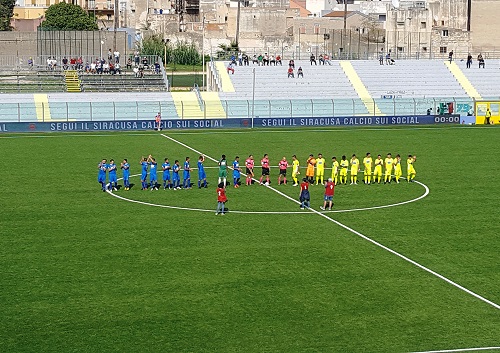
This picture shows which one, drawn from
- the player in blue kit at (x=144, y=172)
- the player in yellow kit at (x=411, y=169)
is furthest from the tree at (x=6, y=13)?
the player in yellow kit at (x=411, y=169)

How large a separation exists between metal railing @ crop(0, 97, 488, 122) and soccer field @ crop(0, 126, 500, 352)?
2263cm

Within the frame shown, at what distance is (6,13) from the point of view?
13025 cm

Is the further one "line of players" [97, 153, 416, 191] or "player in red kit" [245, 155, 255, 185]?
"player in red kit" [245, 155, 255, 185]

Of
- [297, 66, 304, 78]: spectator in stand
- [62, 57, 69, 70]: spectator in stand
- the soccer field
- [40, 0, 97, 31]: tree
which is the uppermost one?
[40, 0, 97, 31]: tree

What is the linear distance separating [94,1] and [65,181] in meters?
93.0

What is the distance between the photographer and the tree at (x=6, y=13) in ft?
390

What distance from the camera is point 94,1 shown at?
5192 inches

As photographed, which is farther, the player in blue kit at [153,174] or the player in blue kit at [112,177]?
the player in blue kit at [153,174]

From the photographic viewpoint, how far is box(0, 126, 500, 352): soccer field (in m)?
21.8

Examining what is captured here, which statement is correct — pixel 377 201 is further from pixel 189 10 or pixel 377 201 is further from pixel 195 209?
pixel 189 10

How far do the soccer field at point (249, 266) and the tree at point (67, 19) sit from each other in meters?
66.7

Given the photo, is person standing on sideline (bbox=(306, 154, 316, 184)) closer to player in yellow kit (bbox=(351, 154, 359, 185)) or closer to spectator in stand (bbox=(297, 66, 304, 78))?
player in yellow kit (bbox=(351, 154, 359, 185))

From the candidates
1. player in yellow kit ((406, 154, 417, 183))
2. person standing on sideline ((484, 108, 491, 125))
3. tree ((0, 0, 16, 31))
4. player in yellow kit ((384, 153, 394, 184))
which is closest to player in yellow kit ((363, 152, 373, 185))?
player in yellow kit ((384, 153, 394, 184))

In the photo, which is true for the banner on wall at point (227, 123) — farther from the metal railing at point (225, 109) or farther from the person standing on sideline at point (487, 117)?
the person standing on sideline at point (487, 117)
